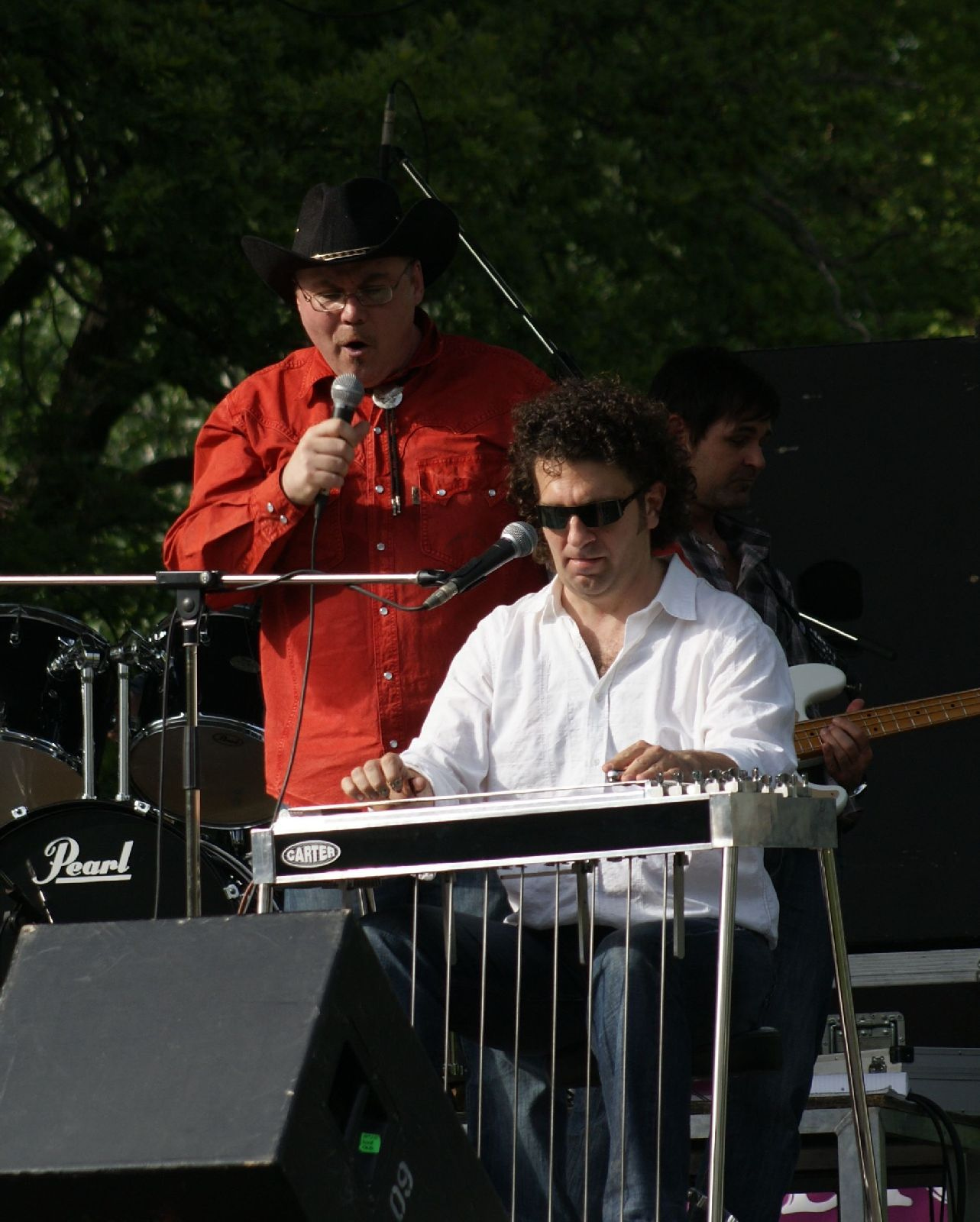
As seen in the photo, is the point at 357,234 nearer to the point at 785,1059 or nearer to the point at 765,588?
the point at 765,588

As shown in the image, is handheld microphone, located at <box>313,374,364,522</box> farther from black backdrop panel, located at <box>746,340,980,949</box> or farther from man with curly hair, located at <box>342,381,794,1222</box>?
black backdrop panel, located at <box>746,340,980,949</box>

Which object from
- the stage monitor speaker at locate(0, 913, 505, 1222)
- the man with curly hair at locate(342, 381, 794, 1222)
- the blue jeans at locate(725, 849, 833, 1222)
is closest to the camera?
the stage monitor speaker at locate(0, 913, 505, 1222)

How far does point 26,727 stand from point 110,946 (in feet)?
11.0

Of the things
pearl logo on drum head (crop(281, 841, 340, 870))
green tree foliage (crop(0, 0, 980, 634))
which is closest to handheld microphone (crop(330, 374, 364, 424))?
pearl logo on drum head (crop(281, 841, 340, 870))

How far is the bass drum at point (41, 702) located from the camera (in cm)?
572

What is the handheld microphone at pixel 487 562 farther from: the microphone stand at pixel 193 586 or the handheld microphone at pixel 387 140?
the handheld microphone at pixel 387 140

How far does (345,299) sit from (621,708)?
3.75 ft

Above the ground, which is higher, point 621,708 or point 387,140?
point 387,140

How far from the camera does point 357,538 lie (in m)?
4.02

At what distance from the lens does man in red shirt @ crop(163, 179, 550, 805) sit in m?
3.93

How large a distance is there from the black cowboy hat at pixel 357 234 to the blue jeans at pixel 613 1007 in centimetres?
147

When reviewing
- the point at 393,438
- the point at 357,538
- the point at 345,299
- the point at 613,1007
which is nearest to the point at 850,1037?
the point at 613,1007

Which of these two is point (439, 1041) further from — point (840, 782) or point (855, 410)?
point (855, 410)

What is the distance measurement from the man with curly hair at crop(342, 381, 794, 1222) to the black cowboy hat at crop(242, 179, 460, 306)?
1.64 ft
